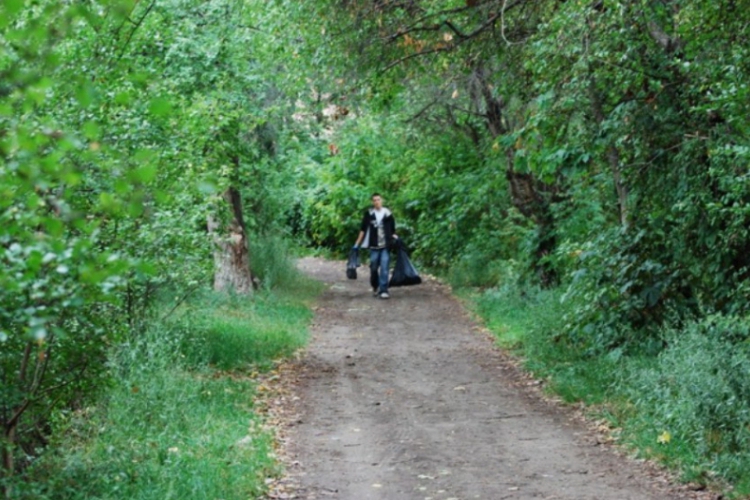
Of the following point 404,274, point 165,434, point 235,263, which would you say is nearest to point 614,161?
point 165,434

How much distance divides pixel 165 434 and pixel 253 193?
13.4 m

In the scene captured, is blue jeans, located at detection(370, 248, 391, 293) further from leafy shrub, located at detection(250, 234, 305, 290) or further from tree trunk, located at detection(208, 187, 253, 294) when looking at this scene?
tree trunk, located at detection(208, 187, 253, 294)

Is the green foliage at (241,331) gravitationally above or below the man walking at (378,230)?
below

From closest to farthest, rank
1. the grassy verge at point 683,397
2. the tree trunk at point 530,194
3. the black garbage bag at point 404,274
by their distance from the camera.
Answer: the grassy verge at point 683,397, the tree trunk at point 530,194, the black garbage bag at point 404,274

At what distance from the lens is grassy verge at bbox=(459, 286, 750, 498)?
8.27 m

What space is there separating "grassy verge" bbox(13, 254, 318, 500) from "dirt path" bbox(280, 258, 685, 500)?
556mm

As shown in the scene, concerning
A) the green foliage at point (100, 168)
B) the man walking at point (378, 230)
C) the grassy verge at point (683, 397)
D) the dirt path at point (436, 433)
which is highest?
the green foliage at point (100, 168)

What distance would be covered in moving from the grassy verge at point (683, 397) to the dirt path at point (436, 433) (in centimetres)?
29

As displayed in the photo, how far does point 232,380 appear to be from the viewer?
12344mm

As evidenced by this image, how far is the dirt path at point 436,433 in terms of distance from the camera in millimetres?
8336

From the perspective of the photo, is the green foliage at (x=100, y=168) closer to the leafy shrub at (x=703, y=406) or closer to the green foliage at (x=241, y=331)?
the green foliage at (x=241, y=331)

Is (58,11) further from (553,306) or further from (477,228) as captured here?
(477,228)

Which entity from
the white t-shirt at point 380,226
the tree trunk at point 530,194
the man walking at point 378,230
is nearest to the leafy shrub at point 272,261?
the man walking at point 378,230

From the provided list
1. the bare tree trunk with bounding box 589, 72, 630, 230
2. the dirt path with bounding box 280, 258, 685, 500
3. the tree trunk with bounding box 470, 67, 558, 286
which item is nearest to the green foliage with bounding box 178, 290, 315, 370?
the dirt path with bounding box 280, 258, 685, 500
